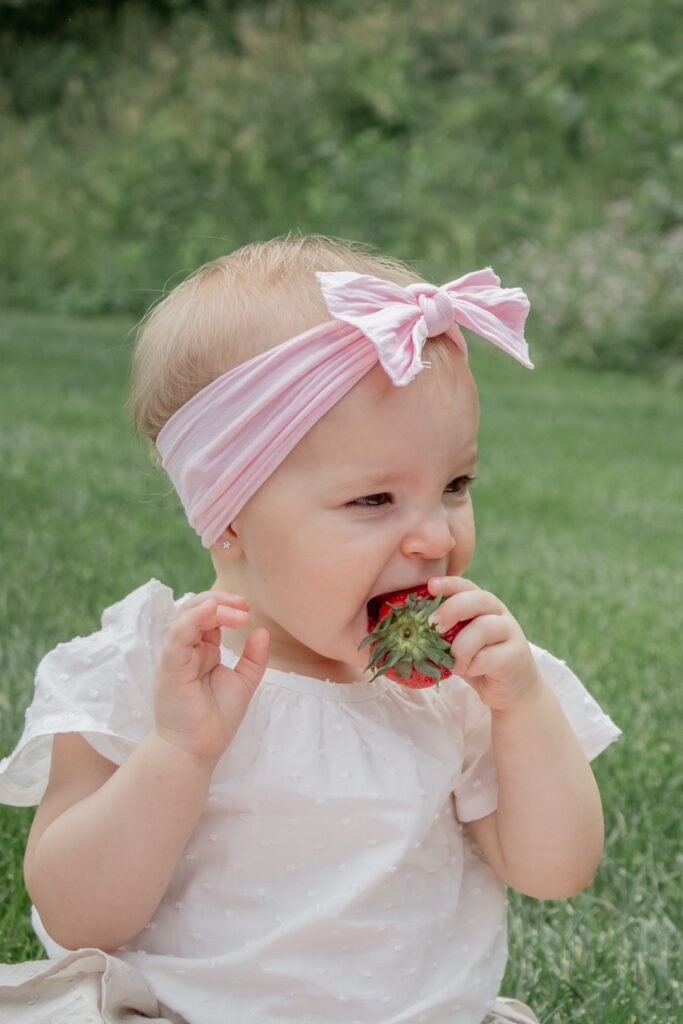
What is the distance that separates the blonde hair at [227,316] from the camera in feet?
6.14

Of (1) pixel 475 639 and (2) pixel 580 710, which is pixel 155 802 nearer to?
(1) pixel 475 639

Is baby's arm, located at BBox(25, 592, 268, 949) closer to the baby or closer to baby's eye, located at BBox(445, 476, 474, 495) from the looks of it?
the baby

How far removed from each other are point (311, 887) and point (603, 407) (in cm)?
726

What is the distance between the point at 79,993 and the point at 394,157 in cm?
1201

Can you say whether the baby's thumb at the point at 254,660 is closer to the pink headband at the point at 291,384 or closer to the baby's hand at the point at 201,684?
the baby's hand at the point at 201,684

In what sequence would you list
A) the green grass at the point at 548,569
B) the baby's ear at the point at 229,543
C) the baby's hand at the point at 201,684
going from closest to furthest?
1. the baby's hand at the point at 201,684
2. the baby's ear at the point at 229,543
3. the green grass at the point at 548,569

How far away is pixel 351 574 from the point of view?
1786 millimetres

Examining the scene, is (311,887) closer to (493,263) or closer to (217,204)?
(493,263)

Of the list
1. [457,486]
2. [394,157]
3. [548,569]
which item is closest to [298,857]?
[457,486]

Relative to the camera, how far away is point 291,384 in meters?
1.79

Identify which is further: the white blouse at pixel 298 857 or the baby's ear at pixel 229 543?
the baby's ear at pixel 229 543

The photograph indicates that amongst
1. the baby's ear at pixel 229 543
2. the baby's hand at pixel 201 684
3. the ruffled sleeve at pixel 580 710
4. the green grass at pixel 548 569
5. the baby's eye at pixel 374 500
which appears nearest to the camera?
the baby's hand at pixel 201 684

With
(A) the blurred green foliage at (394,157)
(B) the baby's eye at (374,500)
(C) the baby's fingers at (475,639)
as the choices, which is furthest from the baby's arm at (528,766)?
(A) the blurred green foliage at (394,157)

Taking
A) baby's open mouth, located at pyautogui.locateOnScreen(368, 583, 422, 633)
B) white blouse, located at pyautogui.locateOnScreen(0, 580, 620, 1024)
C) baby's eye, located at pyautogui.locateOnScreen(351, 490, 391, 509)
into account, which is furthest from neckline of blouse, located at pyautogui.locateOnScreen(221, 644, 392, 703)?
baby's eye, located at pyautogui.locateOnScreen(351, 490, 391, 509)
